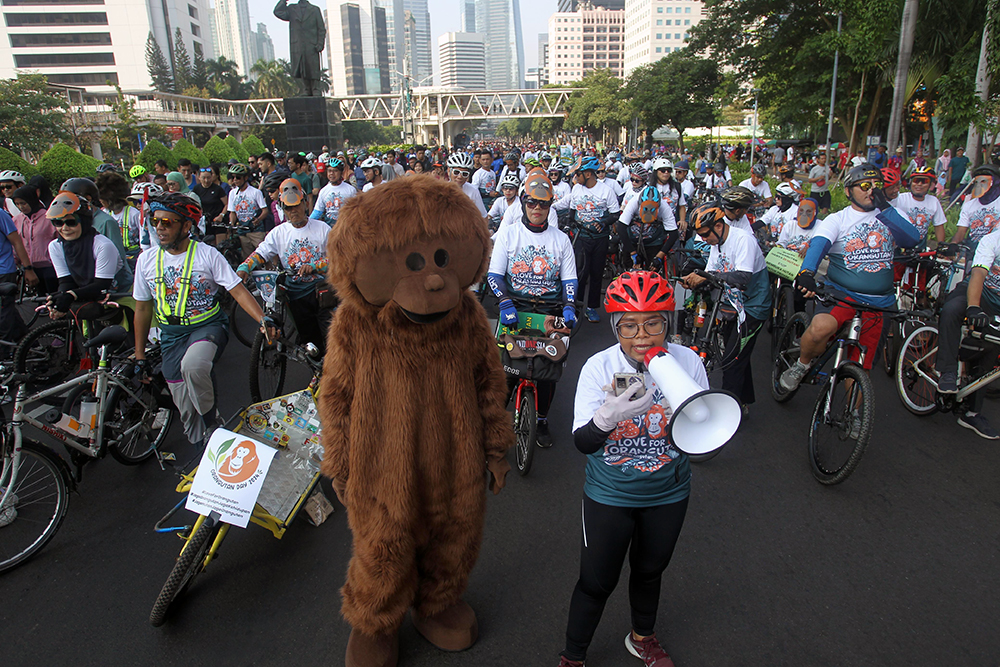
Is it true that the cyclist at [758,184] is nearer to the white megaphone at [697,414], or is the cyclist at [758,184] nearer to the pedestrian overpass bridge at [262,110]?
the white megaphone at [697,414]

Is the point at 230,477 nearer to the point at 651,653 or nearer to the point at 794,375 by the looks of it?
the point at 651,653

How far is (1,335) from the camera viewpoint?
647 cm

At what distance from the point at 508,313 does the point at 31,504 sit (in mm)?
3370

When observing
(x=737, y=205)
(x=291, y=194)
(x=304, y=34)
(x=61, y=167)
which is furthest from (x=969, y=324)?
(x=304, y=34)

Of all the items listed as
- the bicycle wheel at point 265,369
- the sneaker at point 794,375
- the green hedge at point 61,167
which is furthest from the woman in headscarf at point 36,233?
the sneaker at point 794,375

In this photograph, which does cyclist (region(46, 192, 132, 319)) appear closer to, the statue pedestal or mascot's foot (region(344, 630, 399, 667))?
mascot's foot (region(344, 630, 399, 667))

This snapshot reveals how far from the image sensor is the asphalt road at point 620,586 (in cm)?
303

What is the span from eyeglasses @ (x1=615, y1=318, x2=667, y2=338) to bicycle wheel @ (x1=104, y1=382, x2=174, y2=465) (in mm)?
3864

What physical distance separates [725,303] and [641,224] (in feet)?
12.1

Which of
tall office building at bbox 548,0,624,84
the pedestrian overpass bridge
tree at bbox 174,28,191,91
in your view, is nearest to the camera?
the pedestrian overpass bridge

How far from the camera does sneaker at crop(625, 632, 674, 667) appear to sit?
2.83m

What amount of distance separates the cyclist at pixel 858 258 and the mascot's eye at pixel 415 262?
3505 millimetres

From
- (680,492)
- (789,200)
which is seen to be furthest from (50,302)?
(789,200)

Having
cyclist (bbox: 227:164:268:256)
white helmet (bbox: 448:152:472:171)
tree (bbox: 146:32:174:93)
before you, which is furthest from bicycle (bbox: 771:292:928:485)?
tree (bbox: 146:32:174:93)
